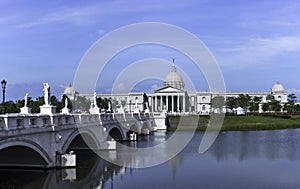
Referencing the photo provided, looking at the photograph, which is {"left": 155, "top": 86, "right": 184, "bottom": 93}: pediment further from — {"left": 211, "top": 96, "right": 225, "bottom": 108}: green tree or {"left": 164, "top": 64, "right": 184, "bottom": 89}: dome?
{"left": 211, "top": 96, "right": 225, "bottom": 108}: green tree

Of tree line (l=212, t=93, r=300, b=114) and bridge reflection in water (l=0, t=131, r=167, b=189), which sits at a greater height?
tree line (l=212, t=93, r=300, b=114)

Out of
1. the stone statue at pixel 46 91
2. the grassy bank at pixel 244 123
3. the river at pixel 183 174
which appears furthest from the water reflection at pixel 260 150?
the grassy bank at pixel 244 123

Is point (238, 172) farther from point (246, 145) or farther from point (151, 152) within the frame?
point (246, 145)

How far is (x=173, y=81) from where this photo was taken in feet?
582

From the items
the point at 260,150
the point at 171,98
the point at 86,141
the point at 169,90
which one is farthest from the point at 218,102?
the point at 86,141

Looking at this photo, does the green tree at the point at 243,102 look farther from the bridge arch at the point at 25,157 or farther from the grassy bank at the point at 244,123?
the bridge arch at the point at 25,157

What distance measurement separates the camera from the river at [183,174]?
30031 millimetres

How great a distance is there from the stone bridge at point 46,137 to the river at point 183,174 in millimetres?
1176

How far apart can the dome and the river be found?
5106 inches

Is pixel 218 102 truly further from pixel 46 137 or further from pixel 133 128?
pixel 46 137

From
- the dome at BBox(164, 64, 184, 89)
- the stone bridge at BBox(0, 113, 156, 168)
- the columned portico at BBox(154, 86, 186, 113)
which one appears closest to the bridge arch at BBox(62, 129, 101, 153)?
the stone bridge at BBox(0, 113, 156, 168)

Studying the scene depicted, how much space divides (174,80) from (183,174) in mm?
144185

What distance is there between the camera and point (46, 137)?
108 feet

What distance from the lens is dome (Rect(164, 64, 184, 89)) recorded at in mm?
175875
